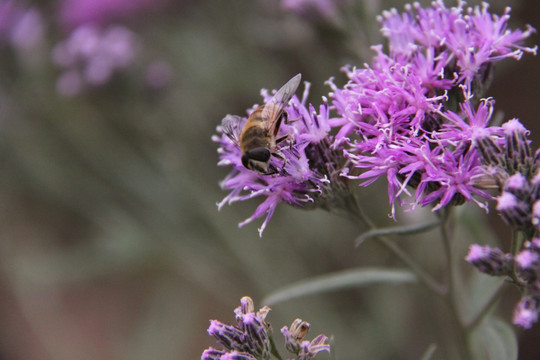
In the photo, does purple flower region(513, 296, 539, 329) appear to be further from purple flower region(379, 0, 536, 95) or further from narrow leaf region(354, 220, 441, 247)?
purple flower region(379, 0, 536, 95)

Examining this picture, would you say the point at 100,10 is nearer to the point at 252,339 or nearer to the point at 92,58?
the point at 92,58

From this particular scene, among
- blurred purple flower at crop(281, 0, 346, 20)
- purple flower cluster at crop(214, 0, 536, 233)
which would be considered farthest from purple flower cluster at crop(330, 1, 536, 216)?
blurred purple flower at crop(281, 0, 346, 20)

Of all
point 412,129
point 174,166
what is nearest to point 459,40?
point 412,129

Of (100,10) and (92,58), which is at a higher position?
(100,10)

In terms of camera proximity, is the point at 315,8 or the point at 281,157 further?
the point at 315,8

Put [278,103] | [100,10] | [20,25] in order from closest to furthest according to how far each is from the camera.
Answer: [278,103] < [20,25] < [100,10]

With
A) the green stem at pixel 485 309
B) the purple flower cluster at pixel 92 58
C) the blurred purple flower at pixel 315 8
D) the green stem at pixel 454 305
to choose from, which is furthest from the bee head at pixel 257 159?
the purple flower cluster at pixel 92 58
